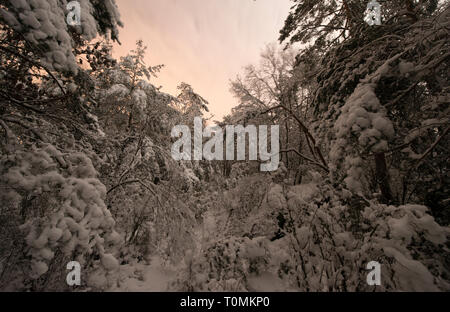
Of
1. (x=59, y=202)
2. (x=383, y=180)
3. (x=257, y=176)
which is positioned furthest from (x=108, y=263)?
(x=257, y=176)

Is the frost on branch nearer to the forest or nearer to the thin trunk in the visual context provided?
the forest

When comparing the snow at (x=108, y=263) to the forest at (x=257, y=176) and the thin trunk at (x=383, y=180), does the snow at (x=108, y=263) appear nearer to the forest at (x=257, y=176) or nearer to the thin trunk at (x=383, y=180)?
the forest at (x=257, y=176)

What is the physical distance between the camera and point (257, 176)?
545 cm

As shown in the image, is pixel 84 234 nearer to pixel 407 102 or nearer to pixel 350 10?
pixel 407 102

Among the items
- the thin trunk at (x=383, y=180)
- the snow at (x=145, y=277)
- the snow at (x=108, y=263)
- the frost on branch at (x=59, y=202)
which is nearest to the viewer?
the frost on branch at (x=59, y=202)

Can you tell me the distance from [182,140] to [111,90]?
286cm

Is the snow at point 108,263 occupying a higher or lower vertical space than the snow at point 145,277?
higher

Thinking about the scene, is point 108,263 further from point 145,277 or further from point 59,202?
point 145,277

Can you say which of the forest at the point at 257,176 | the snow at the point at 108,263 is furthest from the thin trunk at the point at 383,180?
the snow at the point at 108,263

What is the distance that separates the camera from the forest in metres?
1.90

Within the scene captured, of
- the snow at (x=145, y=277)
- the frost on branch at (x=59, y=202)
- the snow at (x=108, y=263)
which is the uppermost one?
the frost on branch at (x=59, y=202)

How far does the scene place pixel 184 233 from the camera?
4336 mm

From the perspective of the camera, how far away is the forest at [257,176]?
1.90 m
